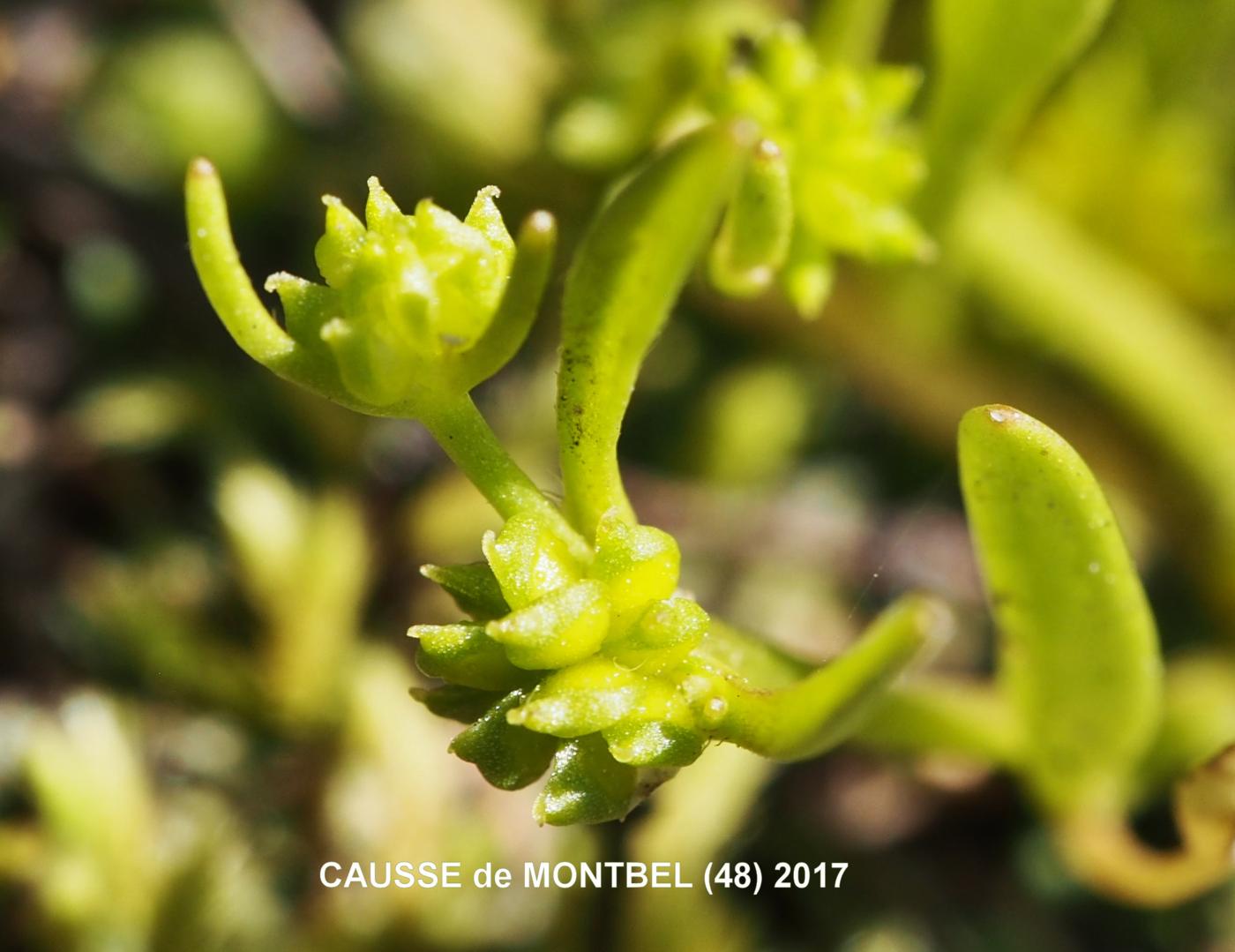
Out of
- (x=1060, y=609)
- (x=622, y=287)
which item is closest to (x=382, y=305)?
(x=622, y=287)

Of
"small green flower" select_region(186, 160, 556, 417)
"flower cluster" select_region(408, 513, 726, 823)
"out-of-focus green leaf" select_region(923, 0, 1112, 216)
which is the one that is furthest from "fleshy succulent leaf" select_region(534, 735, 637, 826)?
"out-of-focus green leaf" select_region(923, 0, 1112, 216)

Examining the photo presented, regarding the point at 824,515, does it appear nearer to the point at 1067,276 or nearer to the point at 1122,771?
the point at 1067,276

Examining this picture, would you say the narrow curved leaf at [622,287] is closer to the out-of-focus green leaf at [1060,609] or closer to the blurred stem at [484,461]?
the blurred stem at [484,461]

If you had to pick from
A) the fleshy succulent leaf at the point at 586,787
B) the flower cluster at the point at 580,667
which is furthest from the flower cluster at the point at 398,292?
the fleshy succulent leaf at the point at 586,787

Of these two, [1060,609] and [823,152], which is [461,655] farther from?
[823,152]

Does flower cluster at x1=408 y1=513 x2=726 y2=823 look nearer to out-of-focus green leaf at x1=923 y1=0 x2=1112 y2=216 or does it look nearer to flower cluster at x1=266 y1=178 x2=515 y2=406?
flower cluster at x1=266 y1=178 x2=515 y2=406

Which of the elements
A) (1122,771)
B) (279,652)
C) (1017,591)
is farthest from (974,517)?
(279,652)
